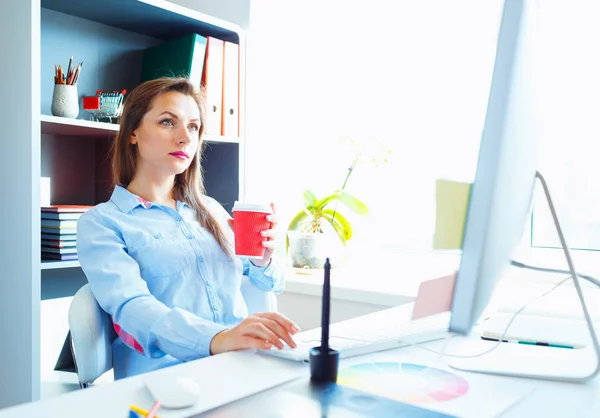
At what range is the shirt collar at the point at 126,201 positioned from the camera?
1488 mm

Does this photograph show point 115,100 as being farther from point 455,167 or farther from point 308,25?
point 455,167

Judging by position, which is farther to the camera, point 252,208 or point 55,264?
point 55,264

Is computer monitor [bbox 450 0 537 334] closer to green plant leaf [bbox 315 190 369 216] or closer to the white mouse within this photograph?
the white mouse

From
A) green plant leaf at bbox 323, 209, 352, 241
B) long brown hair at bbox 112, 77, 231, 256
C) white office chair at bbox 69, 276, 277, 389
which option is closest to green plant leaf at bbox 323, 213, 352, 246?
green plant leaf at bbox 323, 209, 352, 241

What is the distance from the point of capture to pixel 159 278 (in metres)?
1.41

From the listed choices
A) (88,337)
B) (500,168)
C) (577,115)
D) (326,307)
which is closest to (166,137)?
(88,337)

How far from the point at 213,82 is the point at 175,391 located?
1690 millimetres

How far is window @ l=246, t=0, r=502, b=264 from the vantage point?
2.29 meters

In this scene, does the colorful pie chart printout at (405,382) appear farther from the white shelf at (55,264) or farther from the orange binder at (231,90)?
the orange binder at (231,90)

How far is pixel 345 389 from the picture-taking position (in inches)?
32.7

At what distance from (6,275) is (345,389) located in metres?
1.31

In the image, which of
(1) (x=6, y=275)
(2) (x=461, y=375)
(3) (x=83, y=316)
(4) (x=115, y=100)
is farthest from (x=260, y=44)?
(2) (x=461, y=375)

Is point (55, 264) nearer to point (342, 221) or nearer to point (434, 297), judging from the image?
point (342, 221)

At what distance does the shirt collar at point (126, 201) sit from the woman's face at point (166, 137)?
0.36ft
